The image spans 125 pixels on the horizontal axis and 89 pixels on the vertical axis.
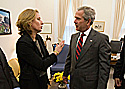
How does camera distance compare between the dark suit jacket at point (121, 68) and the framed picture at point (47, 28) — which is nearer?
the dark suit jacket at point (121, 68)

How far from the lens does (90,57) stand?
1.34 metres

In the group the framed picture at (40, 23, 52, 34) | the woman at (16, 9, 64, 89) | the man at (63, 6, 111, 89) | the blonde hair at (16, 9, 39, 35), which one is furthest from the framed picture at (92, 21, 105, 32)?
the blonde hair at (16, 9, 39, 35)

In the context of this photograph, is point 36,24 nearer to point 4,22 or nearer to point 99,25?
point 4,22

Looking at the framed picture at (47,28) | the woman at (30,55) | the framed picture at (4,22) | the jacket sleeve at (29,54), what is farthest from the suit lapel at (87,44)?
the framed picture at (47,28)

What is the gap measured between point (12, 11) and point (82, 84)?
2949 mm

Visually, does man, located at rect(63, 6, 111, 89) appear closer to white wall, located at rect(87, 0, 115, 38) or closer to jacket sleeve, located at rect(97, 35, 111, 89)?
jacket sleeve, located at rect(97, 35, 111, 89)

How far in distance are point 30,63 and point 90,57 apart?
2.43ft

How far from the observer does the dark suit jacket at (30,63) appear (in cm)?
122

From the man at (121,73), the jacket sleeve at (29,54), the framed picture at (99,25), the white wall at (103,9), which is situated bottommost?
the man at (121,73)

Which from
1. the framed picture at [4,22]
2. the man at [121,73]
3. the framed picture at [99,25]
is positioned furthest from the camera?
the framed picture at [99,25]

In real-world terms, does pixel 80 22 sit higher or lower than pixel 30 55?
higher

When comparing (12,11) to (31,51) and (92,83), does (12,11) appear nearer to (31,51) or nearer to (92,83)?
(31,51)

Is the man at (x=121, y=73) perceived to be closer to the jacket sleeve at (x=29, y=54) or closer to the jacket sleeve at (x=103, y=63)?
the jacket sleeve at (x=103, y=63)

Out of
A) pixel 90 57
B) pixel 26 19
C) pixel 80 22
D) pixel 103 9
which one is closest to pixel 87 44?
pixel 90 57
